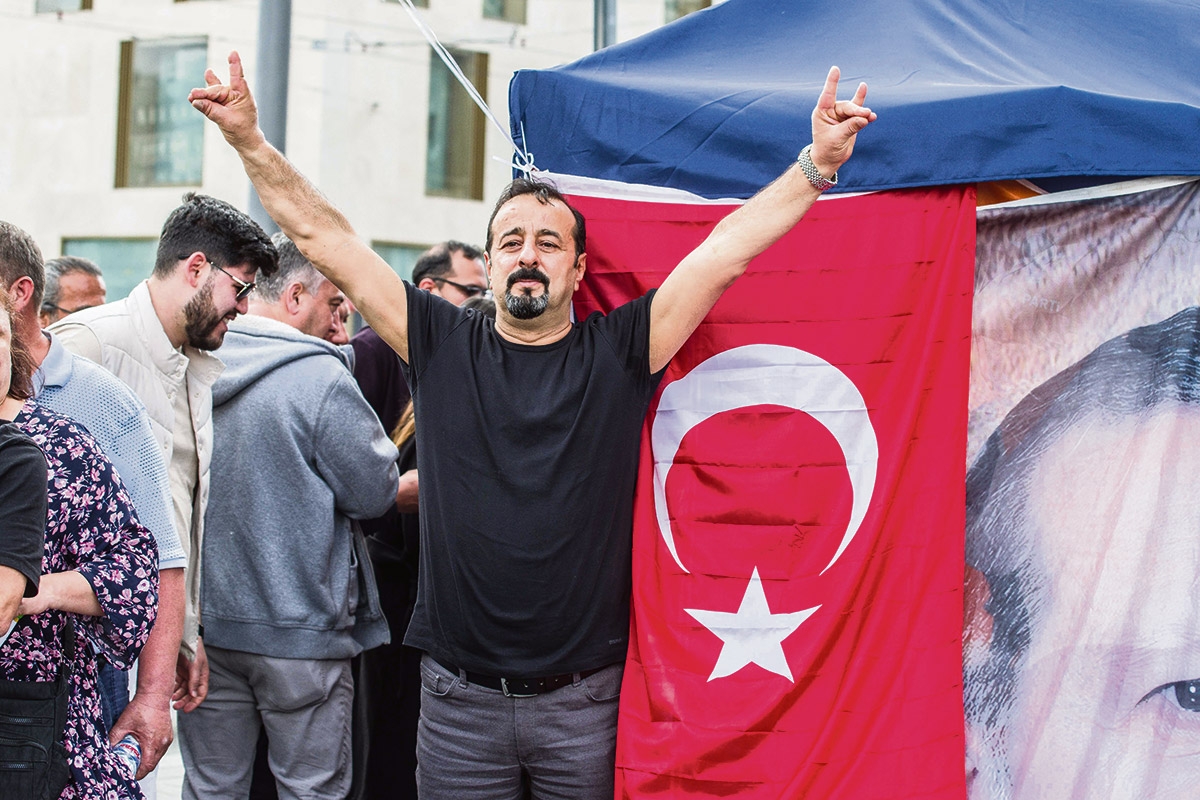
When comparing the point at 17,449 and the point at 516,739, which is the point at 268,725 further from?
the point at 17,449

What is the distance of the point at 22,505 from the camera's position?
81.3 inches

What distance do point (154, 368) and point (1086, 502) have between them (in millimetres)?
2311

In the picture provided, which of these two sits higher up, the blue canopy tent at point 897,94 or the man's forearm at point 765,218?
the blue canopy tent at point 897,94

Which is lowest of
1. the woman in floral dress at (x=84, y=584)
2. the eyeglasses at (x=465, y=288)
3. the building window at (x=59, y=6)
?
the woman in floral dress at (x=84, y=584)

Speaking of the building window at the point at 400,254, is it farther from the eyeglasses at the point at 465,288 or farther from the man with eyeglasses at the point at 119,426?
the man with eyeglasses at the point at 119,426

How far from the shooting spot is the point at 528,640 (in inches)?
108

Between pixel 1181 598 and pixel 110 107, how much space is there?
1586cm

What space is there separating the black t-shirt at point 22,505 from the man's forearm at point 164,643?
638mm

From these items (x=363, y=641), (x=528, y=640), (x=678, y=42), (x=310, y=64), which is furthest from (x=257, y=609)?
(x=310, y=64)

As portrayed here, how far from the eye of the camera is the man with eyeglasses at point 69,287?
18.1ft

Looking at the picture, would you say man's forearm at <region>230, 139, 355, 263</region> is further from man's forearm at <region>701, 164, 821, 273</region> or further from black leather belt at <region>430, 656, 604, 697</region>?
black leather belt at <region>430, 656, 604, 697</region>

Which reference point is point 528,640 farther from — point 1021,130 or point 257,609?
point 1021,130

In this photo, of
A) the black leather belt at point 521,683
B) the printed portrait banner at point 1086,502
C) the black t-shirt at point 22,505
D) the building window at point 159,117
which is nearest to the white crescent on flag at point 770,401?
the printed portrait banner at point 1086,502

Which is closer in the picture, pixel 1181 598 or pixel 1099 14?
pixel 1181 598
